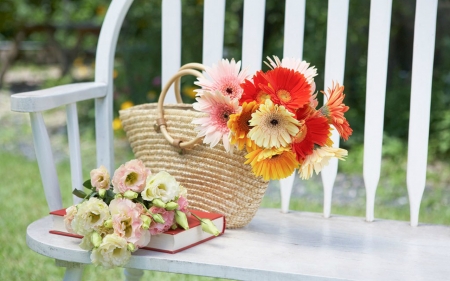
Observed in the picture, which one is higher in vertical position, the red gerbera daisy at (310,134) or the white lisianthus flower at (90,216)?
the red gerbera daisy at (310,134)

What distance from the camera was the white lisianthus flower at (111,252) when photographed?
122 centimetres

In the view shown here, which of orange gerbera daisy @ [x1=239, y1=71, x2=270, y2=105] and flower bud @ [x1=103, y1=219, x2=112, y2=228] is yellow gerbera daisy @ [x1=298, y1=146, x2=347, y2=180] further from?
flower bud @ [x1=103, y1=219, x2=112, y2=228]

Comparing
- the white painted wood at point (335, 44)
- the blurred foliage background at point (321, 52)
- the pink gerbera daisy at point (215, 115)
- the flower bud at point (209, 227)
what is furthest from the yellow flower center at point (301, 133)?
the blurred foliage background at point (321, 52)

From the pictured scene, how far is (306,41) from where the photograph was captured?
455 centimetres

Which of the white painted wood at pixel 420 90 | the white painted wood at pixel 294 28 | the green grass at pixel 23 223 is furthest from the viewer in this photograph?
the green grass at pixel 23 223

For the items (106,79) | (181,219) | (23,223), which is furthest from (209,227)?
(23,223)

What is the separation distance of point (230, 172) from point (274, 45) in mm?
3439

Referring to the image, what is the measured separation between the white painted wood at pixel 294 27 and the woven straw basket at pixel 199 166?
34 cm

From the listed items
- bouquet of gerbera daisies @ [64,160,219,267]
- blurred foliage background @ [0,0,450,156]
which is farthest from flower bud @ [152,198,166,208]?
blurred foliage background @ [0,0,450,156]

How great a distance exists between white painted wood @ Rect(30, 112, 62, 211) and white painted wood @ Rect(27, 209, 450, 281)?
2.2 inches

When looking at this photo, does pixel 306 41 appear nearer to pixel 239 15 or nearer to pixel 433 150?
pixel 239 15

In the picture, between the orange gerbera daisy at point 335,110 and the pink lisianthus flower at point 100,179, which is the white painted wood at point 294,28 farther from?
the pink lisianthus flower at point 100,179

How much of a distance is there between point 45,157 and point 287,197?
622mm

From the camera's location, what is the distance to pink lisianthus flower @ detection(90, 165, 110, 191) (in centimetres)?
134
